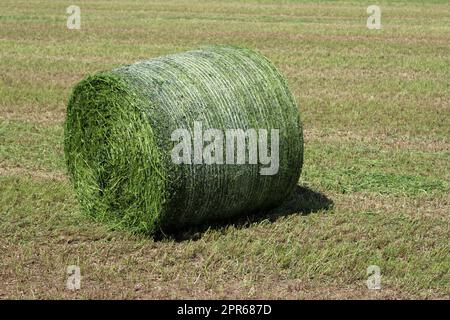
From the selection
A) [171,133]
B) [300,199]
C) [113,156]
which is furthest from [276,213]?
[113,156]

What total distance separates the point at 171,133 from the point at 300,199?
232 centimetres

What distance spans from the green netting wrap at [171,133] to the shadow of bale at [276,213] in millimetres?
108

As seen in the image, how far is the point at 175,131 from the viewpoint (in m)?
7.35

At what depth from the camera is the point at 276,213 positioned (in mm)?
8484

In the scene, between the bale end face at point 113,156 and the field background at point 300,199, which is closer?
the field background at point 300,199

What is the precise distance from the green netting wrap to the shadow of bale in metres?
0.11

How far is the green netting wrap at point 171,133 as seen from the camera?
739 centimetres

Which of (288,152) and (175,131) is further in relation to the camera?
(288,152)

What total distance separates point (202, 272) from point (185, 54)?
8.61ft

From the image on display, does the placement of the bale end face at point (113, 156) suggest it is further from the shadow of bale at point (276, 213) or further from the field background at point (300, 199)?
the shadow of bale at point (276, 213)

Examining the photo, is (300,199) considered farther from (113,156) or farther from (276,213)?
(113,156)

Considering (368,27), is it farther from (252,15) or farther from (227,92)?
(227,92)

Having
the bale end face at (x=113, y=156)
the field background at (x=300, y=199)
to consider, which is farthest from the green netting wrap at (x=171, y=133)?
the field background at (x=300, y=199)
